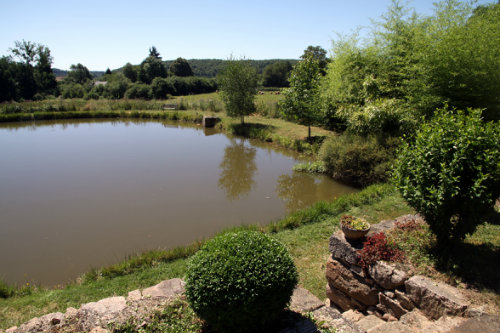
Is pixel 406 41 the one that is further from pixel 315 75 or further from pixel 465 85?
pixel 315 75

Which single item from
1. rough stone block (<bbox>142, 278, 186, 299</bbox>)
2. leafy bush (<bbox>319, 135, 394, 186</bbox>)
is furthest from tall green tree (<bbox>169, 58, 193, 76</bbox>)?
rough stone block (<bbox>142, 278, 186, 299</bbox>)

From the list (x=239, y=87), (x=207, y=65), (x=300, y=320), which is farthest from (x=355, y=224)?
(x=207, y=65)

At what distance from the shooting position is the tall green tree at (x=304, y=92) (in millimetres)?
14336

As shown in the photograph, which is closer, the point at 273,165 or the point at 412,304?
the point at 412,304

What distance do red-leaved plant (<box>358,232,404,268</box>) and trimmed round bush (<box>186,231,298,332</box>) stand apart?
4.81ft

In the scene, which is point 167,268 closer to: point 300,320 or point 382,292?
point 300,320

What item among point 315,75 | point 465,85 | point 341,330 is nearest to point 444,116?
point 341,330

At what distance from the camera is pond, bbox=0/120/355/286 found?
6.27 meters

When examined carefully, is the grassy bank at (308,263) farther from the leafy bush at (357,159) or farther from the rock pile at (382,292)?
the leafy bush at (357,159)

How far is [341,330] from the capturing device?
10.0 feet

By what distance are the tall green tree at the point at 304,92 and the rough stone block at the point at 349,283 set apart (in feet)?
35.0

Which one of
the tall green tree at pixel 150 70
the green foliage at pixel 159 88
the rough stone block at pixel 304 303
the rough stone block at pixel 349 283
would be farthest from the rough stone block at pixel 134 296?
the tall green tree at pixel 150 70

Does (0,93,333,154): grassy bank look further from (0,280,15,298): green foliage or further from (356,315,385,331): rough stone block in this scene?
(0,280,15,298): green foliage

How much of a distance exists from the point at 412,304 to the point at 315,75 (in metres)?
13.0
